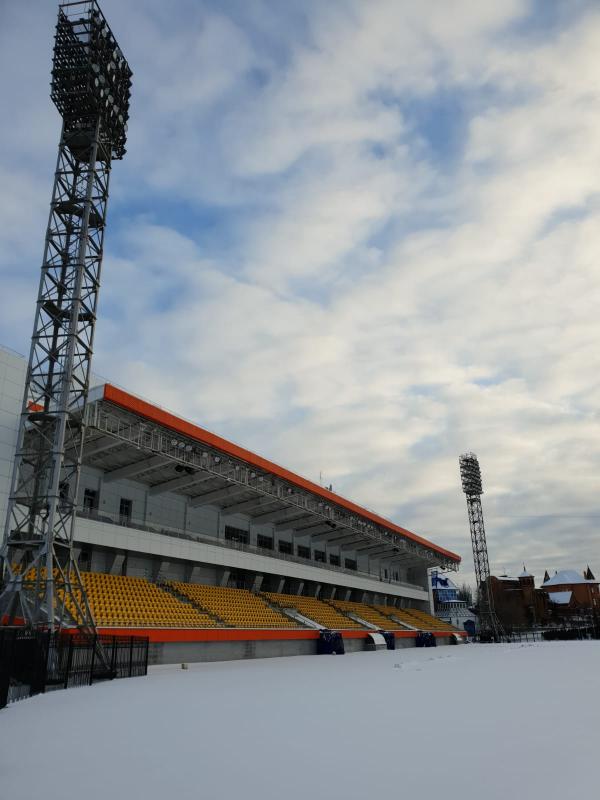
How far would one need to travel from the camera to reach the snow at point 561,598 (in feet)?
439

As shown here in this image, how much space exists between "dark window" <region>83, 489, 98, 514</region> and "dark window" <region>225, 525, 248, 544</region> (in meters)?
12.8

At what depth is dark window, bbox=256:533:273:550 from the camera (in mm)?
47250

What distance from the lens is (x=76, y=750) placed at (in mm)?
8203

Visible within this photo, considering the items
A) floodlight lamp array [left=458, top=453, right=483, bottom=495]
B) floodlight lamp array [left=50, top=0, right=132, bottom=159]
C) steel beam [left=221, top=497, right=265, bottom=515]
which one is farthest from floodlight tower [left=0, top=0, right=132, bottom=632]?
floodlight lamp array [left=458, top=453, right=483, bottom=495]

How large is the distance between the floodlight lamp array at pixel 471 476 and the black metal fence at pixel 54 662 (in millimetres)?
64339

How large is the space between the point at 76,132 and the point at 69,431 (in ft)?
49.1

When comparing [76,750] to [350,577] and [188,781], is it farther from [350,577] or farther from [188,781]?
[350,577]

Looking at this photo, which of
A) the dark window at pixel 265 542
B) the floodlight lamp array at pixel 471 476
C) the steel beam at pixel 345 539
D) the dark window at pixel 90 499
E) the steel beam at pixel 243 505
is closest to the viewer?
the dark window at pixel 90 499

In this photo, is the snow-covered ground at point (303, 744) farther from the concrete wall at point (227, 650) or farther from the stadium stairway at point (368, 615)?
the stadium stairway at point (368, 615)

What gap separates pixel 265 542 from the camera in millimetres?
48156

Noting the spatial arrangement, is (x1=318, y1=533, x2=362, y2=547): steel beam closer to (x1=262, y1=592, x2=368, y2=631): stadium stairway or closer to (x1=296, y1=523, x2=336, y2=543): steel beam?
(x1=296, y1=523, x2=336, y2=543): steel beam

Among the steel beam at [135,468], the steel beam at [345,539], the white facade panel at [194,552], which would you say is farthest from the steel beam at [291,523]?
the steel beam at [135,468]

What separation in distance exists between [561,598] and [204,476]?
418ft

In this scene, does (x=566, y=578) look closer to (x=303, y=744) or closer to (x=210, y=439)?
(x=210, y=439)
